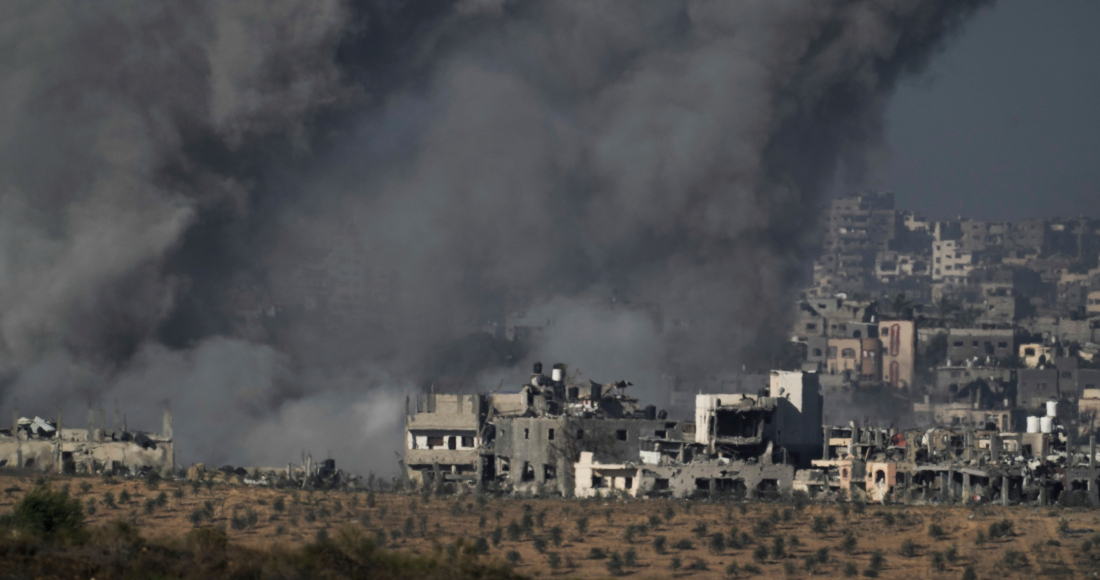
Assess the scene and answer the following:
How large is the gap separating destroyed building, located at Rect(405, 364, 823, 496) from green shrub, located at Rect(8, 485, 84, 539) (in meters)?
19.8

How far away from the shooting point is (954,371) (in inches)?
3629

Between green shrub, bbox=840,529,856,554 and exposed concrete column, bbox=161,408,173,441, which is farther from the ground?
exposed concrete column, bbox=161,408,173,441

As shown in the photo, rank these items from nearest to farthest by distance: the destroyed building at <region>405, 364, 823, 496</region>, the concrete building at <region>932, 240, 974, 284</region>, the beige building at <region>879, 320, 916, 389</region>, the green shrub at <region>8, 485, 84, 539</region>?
the green shrub at <region>8, 485, 84, 539</region> < the destroyed building at <region>405, 364, 823, 496</region> < the beige building at <region>879, 320, 916, 389</region> < the concrete building at <region>932, 240, 974, 284</region>

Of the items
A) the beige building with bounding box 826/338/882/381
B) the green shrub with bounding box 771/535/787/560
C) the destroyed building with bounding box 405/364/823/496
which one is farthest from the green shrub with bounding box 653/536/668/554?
the beige building with bounding box 826/338/882/381

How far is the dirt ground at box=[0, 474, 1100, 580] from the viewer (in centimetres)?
3488

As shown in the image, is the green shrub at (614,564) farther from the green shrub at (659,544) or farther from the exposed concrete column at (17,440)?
the exposed concrete column at (17,440)

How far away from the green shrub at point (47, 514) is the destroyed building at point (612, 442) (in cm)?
1981

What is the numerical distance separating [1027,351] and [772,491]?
5160 cm

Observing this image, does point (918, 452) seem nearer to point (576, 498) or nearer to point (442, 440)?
point (576, 498)

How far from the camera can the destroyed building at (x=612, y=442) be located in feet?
168

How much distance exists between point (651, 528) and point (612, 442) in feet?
47.0

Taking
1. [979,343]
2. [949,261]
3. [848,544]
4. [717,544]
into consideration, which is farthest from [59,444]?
[949,261]

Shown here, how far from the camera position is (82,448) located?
53062mm

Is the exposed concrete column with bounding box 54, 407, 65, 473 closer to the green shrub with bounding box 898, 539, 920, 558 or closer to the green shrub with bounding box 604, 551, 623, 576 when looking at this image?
the green shrub with bounding box 604, 551, 623, 576
